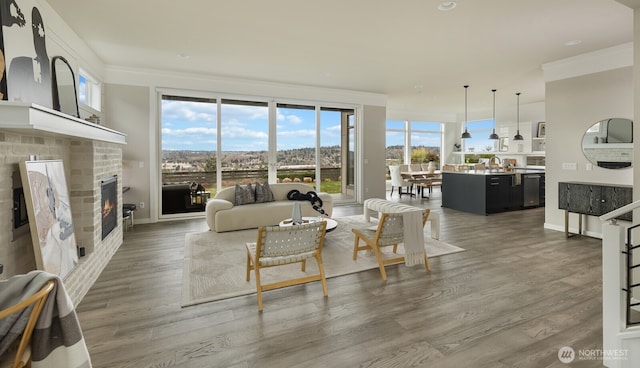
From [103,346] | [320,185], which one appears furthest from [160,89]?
[103,346]

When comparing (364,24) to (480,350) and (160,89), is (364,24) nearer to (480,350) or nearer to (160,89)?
(480,350)

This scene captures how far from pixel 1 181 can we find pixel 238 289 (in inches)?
77.1

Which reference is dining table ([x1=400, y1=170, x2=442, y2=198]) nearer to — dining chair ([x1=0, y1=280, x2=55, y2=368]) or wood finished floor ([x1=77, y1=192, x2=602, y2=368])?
wood finished floor ([x1=77, y1=192, x2=602, y2=368])

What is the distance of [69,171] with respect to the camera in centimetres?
322

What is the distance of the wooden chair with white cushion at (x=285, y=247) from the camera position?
2699mm

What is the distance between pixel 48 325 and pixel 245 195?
4.63m

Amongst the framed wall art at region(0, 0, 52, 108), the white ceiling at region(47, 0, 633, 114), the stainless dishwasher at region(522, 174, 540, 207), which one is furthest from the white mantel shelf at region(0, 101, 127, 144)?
the stainless dishwasher at region(522, 174, 540, 207)

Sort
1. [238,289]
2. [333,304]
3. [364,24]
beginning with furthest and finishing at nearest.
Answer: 1. [364,24]
2. [238,289]
3. [333,304]

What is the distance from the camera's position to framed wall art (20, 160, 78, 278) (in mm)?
2211

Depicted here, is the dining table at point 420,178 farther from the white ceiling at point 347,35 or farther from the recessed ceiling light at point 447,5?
the recessed ceiling light at point 447,5

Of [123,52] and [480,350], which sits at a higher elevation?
[123,52]

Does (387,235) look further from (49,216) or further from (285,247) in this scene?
(49,216)

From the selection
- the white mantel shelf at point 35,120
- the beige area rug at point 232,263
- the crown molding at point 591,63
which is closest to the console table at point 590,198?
the crown molding at point 591,63

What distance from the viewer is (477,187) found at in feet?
22.9
